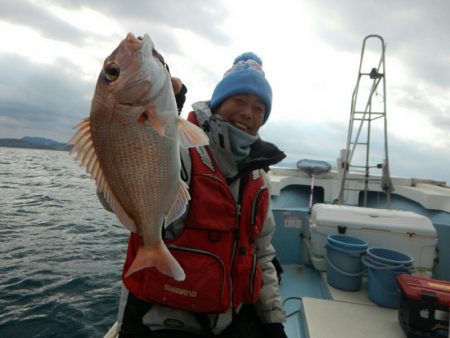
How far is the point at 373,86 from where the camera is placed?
6.55 metres

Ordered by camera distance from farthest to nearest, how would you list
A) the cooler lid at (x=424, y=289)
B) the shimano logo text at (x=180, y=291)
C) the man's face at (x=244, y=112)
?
the cooler lid at (x=424, y=289) < the man's face at (x=244, y=112) < the shimano logo text at (x=180, y=291)

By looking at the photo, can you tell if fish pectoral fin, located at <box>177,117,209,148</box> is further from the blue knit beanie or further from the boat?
the boat

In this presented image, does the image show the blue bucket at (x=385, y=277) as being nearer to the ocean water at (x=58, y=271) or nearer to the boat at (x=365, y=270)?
the boat at (x=365, y=270)

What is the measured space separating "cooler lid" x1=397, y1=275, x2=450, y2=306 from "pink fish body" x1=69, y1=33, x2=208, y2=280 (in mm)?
2615

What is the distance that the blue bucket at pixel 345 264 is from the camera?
156 inches

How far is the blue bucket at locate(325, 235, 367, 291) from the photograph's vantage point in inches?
156

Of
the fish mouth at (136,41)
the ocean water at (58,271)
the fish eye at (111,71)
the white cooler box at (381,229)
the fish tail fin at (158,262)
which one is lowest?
the ocean water at (58,271)

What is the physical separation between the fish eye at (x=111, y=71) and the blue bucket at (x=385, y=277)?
3.58 meters

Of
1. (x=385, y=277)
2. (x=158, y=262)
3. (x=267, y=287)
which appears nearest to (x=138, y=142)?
(x=158, y=262)

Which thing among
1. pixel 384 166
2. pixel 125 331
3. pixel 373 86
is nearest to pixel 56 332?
pixel 125 331

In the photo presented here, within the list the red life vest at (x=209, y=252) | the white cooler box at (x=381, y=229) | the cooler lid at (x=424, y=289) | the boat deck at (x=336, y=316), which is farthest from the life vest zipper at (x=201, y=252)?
the white cooler box at (x=381, y=229)

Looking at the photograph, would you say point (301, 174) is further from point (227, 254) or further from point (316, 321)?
point (227, 254)

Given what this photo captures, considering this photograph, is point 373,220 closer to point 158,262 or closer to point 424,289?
point 424,289

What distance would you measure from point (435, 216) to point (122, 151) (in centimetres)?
766
